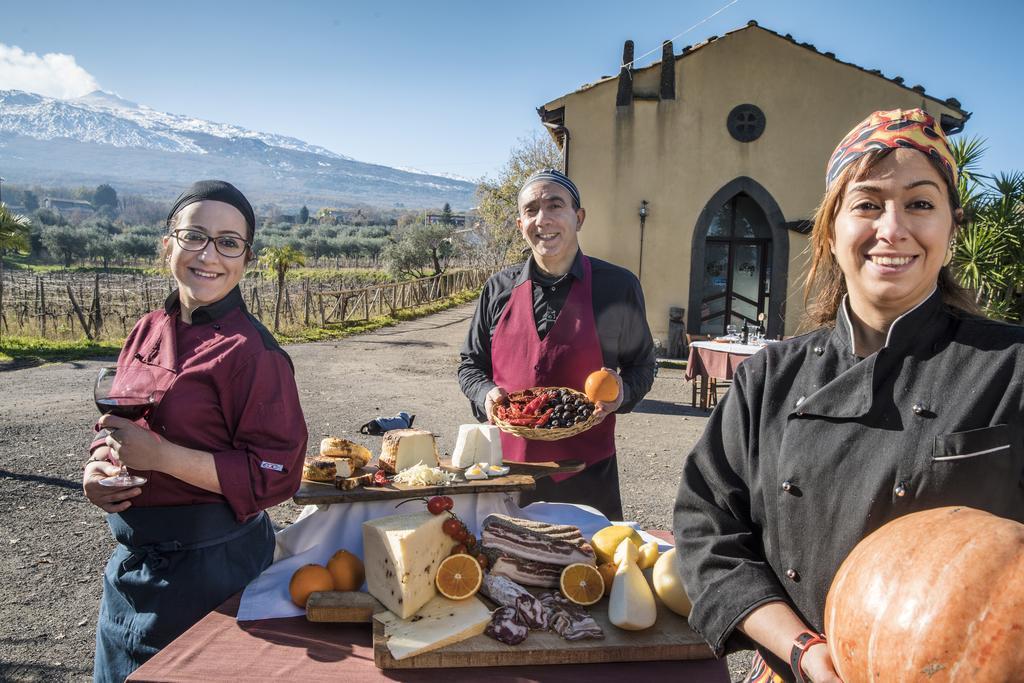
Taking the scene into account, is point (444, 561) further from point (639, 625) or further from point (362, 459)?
point (362, 459)

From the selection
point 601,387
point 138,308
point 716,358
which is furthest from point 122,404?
point 138,308

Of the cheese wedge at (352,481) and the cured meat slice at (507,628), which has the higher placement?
the cheese wedge at (352,481)

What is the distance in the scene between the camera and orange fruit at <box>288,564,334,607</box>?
2.19m

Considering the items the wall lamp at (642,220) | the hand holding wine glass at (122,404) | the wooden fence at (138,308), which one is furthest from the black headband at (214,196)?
the wooden fence at (138,308)

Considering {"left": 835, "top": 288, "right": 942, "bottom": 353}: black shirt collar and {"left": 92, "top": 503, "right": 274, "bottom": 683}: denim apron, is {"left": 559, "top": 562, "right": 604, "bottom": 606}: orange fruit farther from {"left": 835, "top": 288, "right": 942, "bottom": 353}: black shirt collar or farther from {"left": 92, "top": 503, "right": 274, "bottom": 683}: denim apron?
{"left": 835, "top": 288, "right": 942, "bottom": 353}: black shirt collar

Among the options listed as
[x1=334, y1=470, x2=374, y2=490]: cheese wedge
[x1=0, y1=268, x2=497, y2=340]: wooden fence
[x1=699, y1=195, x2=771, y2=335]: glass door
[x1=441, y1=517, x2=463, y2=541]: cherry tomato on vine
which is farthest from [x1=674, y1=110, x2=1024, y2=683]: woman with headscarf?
[x1=0, y1=268, x2=497, y2=340]: wooden fence

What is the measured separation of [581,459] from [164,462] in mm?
1966

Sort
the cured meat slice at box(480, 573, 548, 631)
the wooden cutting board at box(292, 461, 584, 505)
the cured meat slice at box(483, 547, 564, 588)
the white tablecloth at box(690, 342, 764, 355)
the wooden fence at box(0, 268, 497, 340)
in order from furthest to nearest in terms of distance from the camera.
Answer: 1. the wooden fence at box(0, 268, 497, 340)
2. the white tablecloth at box(690, 342, 764, 355)
3. the wooden cutting board at box(292, 461, 584, 505)
4. the cured meat slice at box(483, 547, 564, 588)
5. the cured meat slice at box(480, 573, 548, 631)

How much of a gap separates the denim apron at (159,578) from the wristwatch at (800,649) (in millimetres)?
1696

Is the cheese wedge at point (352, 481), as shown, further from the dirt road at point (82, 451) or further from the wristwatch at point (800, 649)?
the dirt road at point (82, 451)

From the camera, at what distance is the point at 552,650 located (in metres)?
1.92

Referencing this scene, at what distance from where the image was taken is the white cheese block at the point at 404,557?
206cm

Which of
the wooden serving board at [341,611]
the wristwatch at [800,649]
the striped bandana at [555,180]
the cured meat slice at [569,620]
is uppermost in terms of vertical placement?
the striped bandana at [555,180]

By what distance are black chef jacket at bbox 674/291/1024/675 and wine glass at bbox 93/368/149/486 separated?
5.08ft
